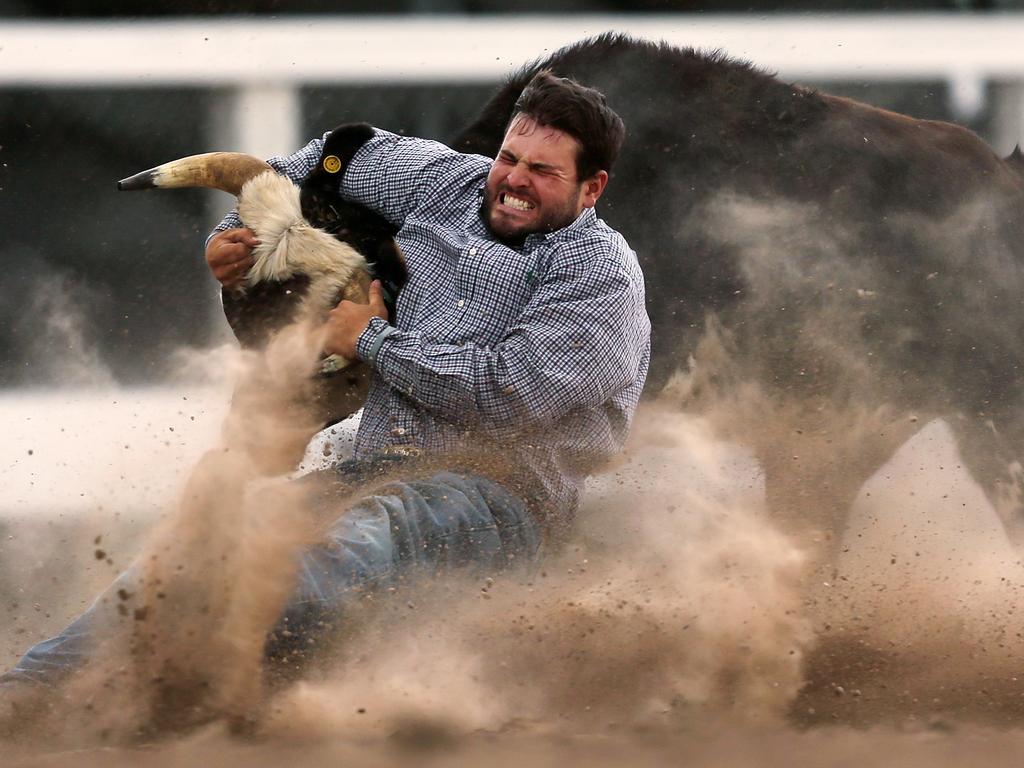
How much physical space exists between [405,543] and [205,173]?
85cm

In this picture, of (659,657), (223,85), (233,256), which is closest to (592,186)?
(233,256)

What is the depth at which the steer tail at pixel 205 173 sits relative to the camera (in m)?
2.80

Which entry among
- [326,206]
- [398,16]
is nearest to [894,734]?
[326,206]

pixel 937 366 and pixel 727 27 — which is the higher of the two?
pixel 727 27

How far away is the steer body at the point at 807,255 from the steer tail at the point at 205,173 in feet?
2.75

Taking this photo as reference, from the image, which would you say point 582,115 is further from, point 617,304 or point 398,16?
point 398,16

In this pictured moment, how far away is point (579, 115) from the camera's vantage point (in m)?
2.94

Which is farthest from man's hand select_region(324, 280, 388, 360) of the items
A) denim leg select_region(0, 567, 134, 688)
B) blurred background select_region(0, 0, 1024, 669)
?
blurred background select_region(0, 0, 1024, 669)

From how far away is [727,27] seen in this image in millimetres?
4781

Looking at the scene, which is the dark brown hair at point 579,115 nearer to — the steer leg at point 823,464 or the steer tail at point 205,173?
the steer tail at point 205,173

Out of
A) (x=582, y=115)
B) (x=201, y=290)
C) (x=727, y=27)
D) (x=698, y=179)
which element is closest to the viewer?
(x=582, y=115)

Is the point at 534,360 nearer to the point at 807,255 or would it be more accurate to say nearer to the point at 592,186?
the point at 592,186

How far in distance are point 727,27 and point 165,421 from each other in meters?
2.31

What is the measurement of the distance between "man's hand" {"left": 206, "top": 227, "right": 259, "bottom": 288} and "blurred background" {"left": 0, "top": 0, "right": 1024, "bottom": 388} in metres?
1.50
